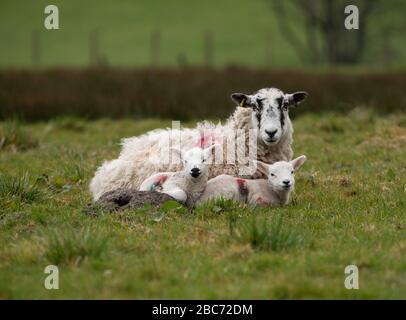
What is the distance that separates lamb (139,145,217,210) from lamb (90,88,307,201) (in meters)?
0.47

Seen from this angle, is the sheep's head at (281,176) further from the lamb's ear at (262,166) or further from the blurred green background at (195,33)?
the blurred green background at (195,33)

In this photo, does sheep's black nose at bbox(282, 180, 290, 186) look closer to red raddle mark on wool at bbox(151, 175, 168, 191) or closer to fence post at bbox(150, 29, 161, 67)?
red raddle mark on wool at bbox(151, 175, 168, 191)

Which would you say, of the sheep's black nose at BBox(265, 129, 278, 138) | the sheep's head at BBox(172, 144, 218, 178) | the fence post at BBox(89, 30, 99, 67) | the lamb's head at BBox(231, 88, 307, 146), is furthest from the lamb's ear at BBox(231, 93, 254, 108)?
the fence post at BBox(89, 30, 99, 67)

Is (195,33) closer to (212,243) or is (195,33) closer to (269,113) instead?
(269,113)

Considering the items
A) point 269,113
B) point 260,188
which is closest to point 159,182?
point 260,188

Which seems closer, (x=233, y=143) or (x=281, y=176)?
(x=281, y=176)

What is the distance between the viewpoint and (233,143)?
918 centimetres

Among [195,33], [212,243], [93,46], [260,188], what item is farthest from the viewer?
[195,33]

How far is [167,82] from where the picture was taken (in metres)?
21.2

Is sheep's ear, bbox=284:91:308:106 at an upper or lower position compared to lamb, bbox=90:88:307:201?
upper

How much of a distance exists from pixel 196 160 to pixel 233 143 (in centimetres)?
108

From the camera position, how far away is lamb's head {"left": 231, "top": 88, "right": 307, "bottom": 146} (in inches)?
345
